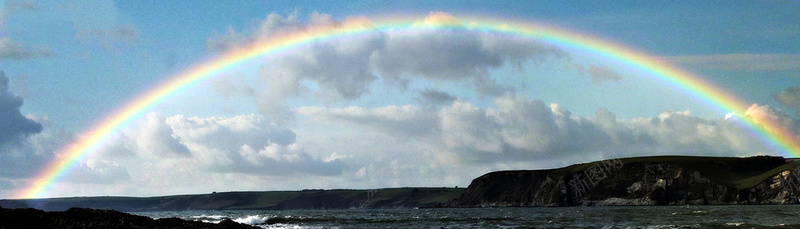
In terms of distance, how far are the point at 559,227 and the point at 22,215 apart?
51.6 m

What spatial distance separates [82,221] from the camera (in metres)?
51.8

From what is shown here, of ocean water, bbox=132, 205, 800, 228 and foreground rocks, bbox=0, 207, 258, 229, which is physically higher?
foreground rocks, bbox=0, 207, 258, 229

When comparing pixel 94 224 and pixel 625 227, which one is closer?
pixel 94 224

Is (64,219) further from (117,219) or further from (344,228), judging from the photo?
(344,228)

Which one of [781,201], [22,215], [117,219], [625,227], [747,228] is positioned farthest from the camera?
[781,201]

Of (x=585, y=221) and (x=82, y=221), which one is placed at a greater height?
(x=82, y=221)

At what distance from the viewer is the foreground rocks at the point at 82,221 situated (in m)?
48.8

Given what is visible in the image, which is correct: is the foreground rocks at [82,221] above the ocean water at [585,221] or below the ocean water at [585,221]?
above

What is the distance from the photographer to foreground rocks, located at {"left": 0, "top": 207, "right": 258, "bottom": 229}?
1919 inches

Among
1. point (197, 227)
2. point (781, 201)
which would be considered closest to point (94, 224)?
point (197, 227)

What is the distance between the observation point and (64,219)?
2015 inches

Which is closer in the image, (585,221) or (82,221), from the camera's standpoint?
(82,221)

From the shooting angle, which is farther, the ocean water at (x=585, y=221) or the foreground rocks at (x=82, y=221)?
the ocean water at (x=585, y=221)

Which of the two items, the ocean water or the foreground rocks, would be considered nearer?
the foreground rocks
